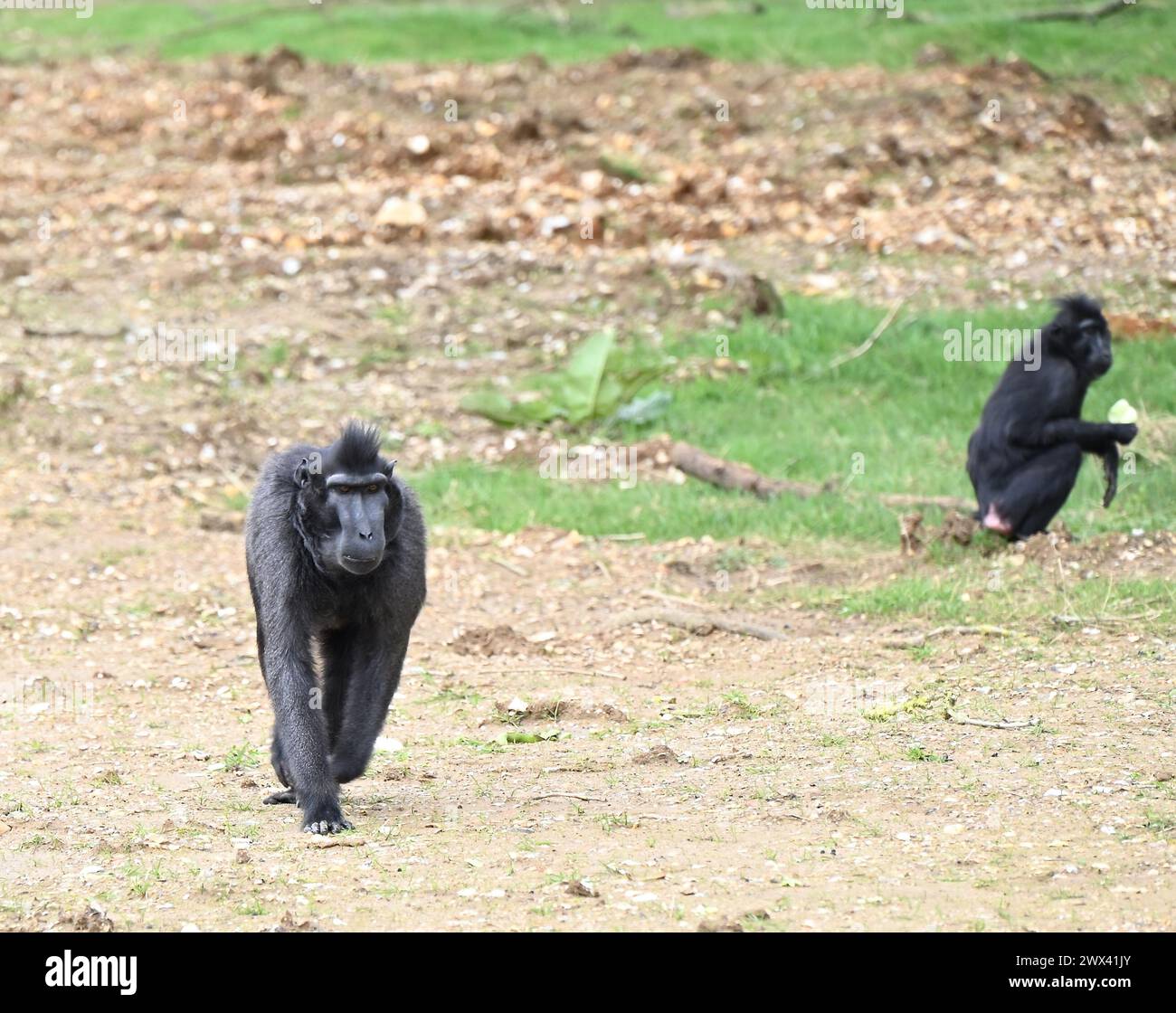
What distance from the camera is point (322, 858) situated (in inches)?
243

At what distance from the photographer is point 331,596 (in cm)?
708

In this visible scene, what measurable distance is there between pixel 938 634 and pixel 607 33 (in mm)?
19613

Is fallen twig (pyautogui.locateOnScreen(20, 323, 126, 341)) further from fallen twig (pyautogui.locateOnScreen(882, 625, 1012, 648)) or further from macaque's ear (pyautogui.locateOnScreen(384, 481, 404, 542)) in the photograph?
macaque's ear (pyautogui.locateOnScreen(384, 481, 404, 542))

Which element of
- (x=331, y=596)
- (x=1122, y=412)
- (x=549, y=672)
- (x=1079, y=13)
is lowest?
(x=549, y=672)

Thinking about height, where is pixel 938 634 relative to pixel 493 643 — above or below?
above

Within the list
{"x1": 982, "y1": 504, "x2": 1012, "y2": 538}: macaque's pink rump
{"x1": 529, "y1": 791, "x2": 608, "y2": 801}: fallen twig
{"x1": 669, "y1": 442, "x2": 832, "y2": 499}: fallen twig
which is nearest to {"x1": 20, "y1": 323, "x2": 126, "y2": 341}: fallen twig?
{"x1": 669, "y1": 442, "x2": 832, "y2": 499}: fallen twig

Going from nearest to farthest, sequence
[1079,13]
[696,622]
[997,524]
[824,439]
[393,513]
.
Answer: [393,513]
[696,622]
[997,524]
[824,439]
[1079,13]

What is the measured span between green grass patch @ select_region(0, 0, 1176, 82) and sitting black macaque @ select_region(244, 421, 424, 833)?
57.3 ft

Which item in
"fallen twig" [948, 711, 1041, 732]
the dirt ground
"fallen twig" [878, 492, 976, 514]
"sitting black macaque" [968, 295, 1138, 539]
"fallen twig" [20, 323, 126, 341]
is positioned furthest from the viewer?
"fallen twig" [20, 323, 126, 341]

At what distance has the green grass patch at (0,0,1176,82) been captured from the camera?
23.4m

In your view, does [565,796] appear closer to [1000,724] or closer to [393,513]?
[393,513]

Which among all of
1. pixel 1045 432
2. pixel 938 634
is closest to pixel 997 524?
pixel 1045 432

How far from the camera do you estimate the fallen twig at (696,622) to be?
9914 mm
